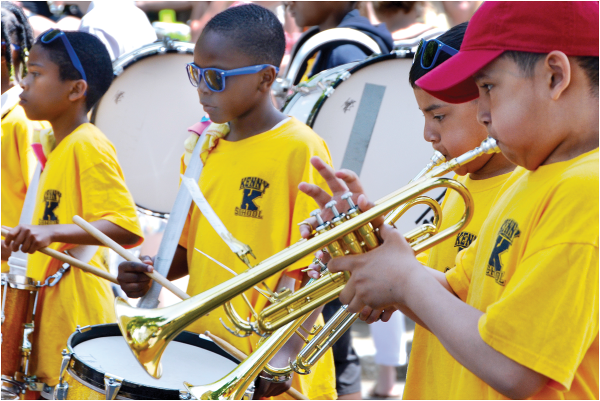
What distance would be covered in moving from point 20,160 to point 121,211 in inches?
42.0

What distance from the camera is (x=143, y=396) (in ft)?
6.27

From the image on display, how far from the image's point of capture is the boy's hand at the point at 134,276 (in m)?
2.47

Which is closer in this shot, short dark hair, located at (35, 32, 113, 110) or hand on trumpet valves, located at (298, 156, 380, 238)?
hand on trumpet valves, located at (298, 156, 380, 238)

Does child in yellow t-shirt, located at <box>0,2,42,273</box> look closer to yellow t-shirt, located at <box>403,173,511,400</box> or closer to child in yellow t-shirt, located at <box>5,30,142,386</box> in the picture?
child in yellow t-shirt, located at <box>5,30,142,386</box>

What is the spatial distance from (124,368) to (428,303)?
1.15 m

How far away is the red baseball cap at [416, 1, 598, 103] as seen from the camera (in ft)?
4.42

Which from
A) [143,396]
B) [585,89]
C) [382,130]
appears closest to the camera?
[585,89]

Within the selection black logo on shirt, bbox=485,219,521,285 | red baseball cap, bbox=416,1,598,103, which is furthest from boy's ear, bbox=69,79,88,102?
black logo on shirt, bbox=485,219,521,285

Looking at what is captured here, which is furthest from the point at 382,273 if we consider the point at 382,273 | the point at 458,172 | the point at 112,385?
the point at 112,385

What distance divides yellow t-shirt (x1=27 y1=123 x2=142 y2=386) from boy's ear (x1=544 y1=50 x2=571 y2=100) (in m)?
2.07

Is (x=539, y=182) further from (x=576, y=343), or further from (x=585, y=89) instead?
(x=576, y=343)

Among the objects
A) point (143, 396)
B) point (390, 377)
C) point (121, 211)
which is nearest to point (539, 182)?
point (143, 396)

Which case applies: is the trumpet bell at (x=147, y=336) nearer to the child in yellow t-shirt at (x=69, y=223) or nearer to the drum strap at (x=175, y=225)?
the drum strap at (x=175, y=225)

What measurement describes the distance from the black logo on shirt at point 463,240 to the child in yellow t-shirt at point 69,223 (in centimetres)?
155
